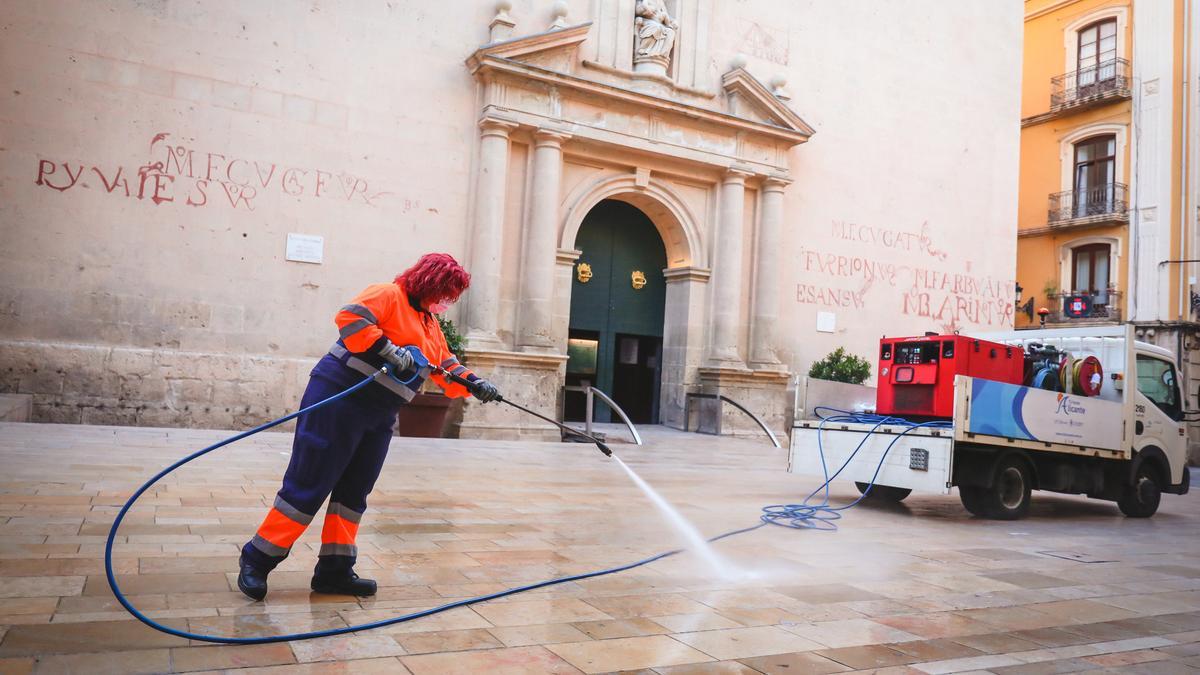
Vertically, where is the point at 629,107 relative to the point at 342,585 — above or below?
above

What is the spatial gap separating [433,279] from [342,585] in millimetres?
1541

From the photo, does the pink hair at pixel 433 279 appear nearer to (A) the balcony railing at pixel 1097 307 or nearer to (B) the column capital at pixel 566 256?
(B) the column capital at pixel 566 256

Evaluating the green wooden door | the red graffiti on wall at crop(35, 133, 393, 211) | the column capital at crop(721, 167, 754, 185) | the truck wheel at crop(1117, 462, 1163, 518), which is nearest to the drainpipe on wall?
the column capital at crop(721, 167, 754, 185)

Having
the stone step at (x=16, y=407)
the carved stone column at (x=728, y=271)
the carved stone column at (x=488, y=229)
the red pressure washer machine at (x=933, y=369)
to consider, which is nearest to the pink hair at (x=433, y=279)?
the red pressure washer machine at (x=933, y=369)

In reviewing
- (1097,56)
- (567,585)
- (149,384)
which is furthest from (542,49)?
(1097,56)

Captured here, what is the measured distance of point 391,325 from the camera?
4.36 metres

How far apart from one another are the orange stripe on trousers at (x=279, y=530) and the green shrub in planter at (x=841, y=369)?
15258mm

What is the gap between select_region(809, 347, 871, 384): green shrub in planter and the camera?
18.3 metres

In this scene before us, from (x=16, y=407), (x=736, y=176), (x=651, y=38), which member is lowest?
(x=16, y=407)

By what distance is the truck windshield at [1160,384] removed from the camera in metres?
10.7

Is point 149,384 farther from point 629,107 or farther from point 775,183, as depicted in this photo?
point 775,183

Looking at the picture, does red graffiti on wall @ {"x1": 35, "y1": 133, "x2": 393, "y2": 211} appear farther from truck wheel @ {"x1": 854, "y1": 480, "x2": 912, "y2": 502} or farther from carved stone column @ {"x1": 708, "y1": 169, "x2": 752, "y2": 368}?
truck wheel @ {"x1": 854, "y1": 480, "x2": 912, "y2": 502}

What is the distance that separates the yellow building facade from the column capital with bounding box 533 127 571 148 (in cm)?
1676

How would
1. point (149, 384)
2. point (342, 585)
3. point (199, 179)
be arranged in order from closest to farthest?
point (342, 585), point (149, 384), point (199, 179)
